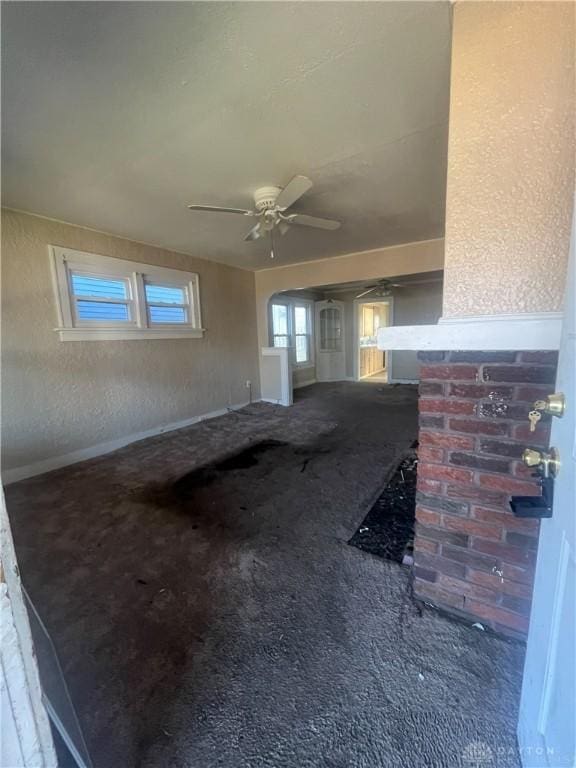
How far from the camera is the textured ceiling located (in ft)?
3.90

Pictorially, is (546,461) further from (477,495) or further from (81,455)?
(81,455)

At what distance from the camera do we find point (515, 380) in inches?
42.9

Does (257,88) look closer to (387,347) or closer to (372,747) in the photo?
(387,347)

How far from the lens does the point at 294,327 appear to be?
23.5 ft

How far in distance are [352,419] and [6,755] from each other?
424 centimetres

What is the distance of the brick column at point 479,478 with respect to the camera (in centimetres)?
110

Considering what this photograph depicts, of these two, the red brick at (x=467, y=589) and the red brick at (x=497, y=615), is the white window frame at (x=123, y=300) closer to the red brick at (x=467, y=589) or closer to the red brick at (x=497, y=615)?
the red brick at (x=467, y=589)

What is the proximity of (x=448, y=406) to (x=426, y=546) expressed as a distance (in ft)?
2.06

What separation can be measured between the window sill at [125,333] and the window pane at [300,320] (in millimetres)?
Answer: 3137

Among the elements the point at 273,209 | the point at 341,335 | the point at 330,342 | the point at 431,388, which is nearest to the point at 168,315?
the point at 273,209

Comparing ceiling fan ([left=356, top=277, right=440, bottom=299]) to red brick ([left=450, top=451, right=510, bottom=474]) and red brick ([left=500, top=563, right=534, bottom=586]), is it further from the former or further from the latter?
red brick ([left=500, top=563, right=534, bottom=586])

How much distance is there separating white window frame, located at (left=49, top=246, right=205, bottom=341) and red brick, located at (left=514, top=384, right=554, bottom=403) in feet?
12.0

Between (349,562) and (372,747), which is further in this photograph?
(349,562)

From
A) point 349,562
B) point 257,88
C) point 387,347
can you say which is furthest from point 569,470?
point 257,88
